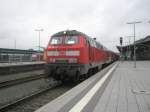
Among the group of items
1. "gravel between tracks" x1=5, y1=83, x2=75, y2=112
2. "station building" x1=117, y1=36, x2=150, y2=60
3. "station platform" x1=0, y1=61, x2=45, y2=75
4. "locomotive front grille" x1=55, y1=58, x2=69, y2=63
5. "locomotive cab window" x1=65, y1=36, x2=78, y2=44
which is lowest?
"gravel between tracks" x1=5, y1=83, x2=75, y2=112

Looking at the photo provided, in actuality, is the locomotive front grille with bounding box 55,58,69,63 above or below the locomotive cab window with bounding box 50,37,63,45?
below

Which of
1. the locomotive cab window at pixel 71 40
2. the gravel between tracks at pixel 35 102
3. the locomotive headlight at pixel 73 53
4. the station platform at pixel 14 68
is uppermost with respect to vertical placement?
the locomotive cab window at pixel 71 40

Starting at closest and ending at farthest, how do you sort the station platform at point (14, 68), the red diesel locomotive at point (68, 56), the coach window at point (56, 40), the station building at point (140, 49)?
the red diesel locomotive at point (68, 56), the coach window at point (56, 40), the station platform at point (14, 68), the station building at point (140, 49)

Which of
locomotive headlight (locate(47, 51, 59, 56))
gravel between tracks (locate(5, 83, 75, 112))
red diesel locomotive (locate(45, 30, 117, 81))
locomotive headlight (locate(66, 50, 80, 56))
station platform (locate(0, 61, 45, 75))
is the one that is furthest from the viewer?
station platform (locate(0, 61, 45, 75))

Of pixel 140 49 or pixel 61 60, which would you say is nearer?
pixel 61 60

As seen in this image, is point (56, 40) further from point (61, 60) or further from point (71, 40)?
point (61, 60)

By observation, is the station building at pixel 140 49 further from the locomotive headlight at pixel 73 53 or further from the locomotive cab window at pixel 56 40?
the locomotive headlight at pixel 73 53

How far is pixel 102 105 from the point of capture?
7.32 m

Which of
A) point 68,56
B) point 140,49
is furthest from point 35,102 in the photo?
point 140,49

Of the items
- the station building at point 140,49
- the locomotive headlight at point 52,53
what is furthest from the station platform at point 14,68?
the station building at point 140,49

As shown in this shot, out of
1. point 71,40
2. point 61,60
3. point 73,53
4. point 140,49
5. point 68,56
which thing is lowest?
point 61,60

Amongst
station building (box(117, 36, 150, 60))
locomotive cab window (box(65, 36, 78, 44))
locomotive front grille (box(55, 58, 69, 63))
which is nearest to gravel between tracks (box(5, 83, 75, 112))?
locomotive front grille (box(55, 58, 69, 63))

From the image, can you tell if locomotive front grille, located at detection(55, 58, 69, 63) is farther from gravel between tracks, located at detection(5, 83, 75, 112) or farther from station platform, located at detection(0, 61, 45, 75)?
station platform, located at detection(0, 61, 45, 75)

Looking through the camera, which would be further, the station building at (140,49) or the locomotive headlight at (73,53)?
the station building at (140,49)
